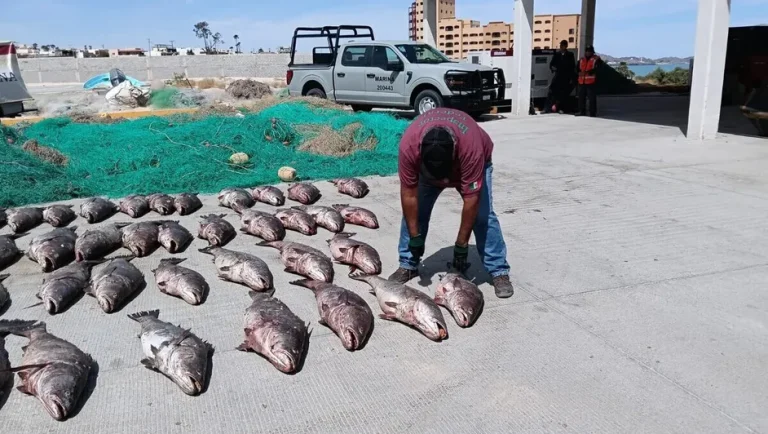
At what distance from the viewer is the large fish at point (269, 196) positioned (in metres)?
7.65

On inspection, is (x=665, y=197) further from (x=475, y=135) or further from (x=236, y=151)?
(x=236, y=151)

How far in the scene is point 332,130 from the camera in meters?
10.7

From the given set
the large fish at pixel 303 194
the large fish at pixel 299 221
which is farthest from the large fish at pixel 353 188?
the large fish at pixel 299 221

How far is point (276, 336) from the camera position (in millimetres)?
3842

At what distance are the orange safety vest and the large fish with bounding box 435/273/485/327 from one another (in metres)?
12.9

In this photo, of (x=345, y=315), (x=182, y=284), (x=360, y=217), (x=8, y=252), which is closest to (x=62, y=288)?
(x=182, y=284)

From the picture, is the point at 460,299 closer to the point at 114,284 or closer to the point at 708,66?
the point at 114,284

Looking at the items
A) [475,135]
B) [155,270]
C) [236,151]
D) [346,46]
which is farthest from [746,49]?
[155,270]

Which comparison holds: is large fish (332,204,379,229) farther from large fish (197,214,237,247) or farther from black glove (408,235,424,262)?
black glove (408,235,424,262)

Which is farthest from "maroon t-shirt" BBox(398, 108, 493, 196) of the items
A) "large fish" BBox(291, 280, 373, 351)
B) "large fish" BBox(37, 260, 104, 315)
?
"large fish" BBox(37, 260, 104, 315)

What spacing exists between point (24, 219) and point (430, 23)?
17.0 metres

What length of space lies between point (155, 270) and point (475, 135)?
3085 mm

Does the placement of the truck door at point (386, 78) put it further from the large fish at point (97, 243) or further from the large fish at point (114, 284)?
the large fish at point (114, 284)

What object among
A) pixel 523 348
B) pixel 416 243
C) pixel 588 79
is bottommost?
pixel 523 348
